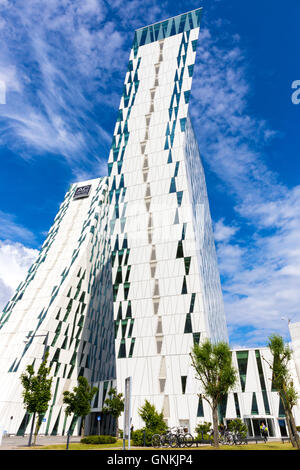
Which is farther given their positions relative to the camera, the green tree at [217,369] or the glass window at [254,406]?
the glass window at [254,406]

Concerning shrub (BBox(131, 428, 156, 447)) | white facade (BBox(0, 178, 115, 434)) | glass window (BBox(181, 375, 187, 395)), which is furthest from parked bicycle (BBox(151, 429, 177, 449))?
white facade (BBox(0, 178, 115, 434))

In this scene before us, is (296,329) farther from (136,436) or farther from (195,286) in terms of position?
(136,436)

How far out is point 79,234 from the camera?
7688 cm

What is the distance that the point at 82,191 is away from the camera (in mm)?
89812

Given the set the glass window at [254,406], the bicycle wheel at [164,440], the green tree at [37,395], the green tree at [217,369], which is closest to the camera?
the bicycle wheel at [164,440]

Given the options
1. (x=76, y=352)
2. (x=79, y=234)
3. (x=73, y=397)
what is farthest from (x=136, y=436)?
(x=79, y=234)

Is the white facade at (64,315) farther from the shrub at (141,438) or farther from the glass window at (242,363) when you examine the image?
the glass window at (242,363)

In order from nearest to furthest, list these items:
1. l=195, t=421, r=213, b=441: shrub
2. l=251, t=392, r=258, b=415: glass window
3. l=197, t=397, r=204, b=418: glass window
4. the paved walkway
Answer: the paved walkway
l=195, t=421, r=213, b=441: shrub
l=197, t=397, r=204, b=418: glass window
l=251, t=392, r=258, b=415: glass window

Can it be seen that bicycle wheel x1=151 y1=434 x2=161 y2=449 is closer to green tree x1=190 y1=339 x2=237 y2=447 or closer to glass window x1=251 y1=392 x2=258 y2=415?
green tree x1=190 y1=339 x2=237 y2=447

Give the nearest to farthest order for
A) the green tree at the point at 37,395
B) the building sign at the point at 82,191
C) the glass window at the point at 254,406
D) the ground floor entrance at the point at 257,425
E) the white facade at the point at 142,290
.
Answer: the green tree at the point at 37,395
the ground floor entrance at the point at 257,425
the glass window at the point at 254,406
the white facade at the point at 142,290
the building sign at the point at 82,191

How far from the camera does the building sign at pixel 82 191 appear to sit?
88631 millimetres

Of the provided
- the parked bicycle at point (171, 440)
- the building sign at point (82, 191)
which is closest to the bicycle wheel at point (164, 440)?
the parked bicycle at point (171, 440)

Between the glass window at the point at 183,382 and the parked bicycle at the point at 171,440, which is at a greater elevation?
the glass window at the point at 183,382

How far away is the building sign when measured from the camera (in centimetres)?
8863
